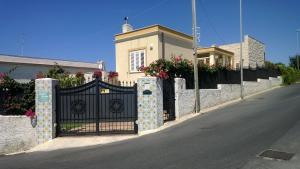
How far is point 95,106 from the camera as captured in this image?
13516mm

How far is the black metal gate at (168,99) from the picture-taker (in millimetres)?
15188

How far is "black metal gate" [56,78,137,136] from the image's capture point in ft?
44.5

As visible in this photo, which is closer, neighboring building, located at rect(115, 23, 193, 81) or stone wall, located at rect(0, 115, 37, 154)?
stone wall, located at rect(0, 115, 37, 154)

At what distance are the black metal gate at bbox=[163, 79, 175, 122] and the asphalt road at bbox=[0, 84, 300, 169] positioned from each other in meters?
1.47

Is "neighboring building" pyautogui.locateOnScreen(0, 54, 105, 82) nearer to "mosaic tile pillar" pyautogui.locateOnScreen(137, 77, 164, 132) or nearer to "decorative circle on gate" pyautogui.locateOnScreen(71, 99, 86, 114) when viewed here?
"decorative circle on gate" pyautogui.locateOnScreen(71, 99, 86, 114)

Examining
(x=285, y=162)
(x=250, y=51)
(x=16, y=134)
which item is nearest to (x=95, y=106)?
(x=16, y=134)

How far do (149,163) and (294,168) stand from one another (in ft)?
11.3

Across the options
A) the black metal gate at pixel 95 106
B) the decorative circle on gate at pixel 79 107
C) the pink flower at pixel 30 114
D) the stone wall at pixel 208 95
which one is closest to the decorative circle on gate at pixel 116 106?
the black metal gate at pixel 95 106

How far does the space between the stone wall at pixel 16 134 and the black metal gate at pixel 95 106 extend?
1.17m

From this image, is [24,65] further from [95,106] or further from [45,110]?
[95,106]

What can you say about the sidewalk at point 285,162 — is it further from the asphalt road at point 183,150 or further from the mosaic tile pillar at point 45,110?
the mosaic tile pillar at point 45,110

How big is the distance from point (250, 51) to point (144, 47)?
1675 centimetres

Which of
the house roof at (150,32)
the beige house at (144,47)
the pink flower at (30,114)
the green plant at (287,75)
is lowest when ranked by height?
the pink flower at (30,114)

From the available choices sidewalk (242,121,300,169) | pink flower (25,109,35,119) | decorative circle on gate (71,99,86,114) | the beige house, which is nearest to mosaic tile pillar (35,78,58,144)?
pink flower (25,109,35,119)
